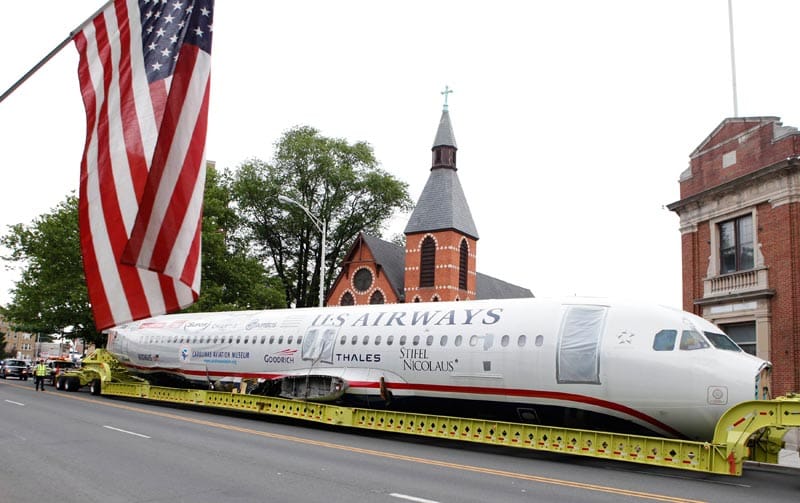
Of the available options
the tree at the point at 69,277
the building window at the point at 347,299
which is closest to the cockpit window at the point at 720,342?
the tree at the point at 69,277

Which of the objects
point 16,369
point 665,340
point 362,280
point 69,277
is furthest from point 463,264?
point 665,340

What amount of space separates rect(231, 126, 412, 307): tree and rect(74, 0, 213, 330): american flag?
54.5 metres

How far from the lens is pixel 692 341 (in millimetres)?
13258

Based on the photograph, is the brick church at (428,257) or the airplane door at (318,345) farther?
the brick church at (428,257)

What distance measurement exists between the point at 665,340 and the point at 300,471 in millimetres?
7686

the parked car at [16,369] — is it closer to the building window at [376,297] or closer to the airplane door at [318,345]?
the building window at [376,297]

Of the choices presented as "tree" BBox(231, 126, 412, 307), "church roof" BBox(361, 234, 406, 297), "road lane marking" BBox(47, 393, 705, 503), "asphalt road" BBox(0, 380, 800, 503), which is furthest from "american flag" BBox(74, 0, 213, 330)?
"tree" BBox(231, 126, 412, 307)

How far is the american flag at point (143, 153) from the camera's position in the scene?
21.9 feet

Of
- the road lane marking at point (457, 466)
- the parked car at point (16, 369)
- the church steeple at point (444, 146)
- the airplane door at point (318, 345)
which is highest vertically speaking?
the church steeple at point (444, 146)

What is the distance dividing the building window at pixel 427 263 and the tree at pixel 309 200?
13.2m

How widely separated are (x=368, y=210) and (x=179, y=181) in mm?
59042

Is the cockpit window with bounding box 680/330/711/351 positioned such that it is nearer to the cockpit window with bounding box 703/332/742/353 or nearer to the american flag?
the cockpit window with bounding box 703/332/742/353

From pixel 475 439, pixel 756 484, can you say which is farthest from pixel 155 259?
pixel 756 484

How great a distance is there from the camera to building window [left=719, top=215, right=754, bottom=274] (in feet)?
78.7
